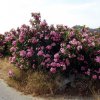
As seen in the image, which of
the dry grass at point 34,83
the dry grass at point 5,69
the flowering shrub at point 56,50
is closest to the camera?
the dry grass at point 34,83

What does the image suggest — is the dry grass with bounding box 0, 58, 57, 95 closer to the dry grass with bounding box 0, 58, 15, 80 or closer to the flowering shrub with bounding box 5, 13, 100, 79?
the flowering shrub with bounding box 5, 13, 100, 79

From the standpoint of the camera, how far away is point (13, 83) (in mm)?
9352

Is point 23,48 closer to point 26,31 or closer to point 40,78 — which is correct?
point 26,31

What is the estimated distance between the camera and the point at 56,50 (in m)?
9.69

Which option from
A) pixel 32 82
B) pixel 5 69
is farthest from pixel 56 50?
pixel 5 69

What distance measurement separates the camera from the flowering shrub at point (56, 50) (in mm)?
8945

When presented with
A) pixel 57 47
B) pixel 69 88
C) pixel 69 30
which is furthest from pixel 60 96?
pixel 69 30

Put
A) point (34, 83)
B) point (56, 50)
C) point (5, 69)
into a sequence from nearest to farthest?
point (34, 83)
point (56, 50)
point (5, 69)

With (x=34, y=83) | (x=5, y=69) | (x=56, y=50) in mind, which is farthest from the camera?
(x=5, y=69)

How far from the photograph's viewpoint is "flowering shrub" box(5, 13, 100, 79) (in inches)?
352

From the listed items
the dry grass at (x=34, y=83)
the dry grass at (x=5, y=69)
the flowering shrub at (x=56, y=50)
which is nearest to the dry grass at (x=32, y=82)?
the dry grass at (x=34, y=83)

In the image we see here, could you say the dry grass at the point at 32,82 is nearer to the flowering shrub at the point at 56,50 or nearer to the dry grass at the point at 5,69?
the flowering shrub at the point at 56,50

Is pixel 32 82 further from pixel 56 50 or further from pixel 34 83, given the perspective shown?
pixel 56 50

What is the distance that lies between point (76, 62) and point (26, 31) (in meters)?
1.85
